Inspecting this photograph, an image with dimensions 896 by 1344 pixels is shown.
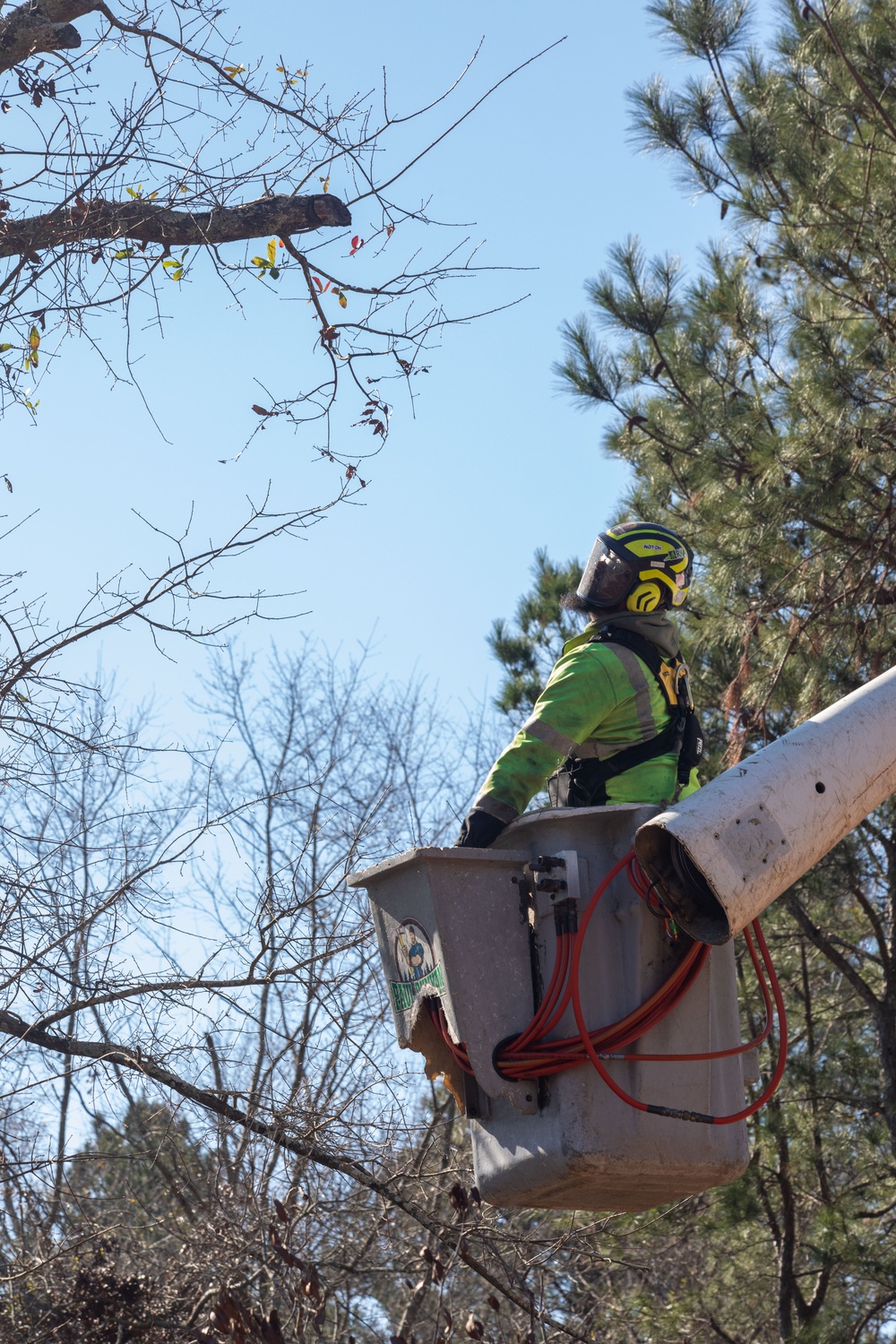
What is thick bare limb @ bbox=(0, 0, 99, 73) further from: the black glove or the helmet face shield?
the black glove

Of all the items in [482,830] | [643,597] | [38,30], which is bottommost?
[482,830]

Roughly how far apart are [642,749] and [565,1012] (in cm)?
82

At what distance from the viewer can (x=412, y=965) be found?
3.97 metres

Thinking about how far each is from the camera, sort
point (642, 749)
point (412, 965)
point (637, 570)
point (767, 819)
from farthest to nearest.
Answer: point (637, 570) → point (642, 749) → point (412, 965) → point (767, 819)

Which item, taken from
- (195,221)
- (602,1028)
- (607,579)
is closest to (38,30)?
(195,221)

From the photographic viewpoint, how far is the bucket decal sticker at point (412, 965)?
387 cm

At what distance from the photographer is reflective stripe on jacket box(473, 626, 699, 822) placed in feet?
13.3

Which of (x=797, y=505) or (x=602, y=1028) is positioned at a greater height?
(x=797, y=505)

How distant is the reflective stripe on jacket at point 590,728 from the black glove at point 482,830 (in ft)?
0.07

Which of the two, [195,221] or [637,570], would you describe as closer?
[637,570]

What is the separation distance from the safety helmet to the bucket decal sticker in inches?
46.1

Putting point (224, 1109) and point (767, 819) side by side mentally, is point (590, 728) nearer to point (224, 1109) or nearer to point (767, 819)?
point (767, 819)

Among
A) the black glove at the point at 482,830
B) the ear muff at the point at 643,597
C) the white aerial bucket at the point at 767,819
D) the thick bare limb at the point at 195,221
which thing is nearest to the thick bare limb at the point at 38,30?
the thick bare limb at the point at 195,221

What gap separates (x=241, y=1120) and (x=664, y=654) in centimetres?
235
